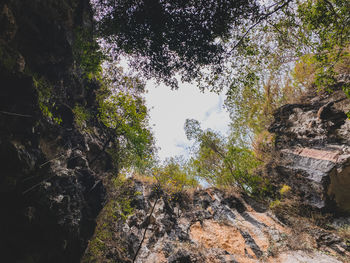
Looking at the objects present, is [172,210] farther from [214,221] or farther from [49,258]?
[49,258]

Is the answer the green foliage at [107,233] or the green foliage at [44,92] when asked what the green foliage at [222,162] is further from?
the green foliage at [44,92]

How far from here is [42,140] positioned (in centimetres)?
710

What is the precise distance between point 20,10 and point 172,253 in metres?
15.3

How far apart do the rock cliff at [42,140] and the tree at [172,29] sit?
6.94ft

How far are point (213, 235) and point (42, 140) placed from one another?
1278 centimetres

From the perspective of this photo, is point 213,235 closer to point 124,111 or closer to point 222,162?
point 222,162

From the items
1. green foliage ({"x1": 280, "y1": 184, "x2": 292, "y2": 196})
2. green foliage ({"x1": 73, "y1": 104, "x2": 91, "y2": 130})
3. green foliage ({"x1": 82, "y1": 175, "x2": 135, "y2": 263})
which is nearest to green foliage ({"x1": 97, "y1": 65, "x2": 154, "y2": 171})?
green foliage ({"x1": 73, "y1": 104, "x2": 91, "y2": 130})

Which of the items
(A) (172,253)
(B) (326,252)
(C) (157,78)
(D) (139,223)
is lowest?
(A) (172,253)

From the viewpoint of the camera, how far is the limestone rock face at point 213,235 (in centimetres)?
888

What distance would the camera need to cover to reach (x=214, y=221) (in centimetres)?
1351

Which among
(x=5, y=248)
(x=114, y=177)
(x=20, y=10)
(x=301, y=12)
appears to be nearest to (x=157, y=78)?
(x=20, y=10)

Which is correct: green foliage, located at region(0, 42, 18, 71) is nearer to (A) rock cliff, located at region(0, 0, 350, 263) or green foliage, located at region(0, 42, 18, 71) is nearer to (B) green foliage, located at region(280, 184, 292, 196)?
(A) rock cliff, located at region(0, 0, 350, 263)

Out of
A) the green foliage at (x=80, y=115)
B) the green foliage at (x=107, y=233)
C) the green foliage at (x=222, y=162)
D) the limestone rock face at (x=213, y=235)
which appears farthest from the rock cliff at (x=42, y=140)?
the green foliage at (x=222, y=162)

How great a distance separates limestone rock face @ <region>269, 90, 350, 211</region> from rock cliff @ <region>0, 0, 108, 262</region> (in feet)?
44.3
